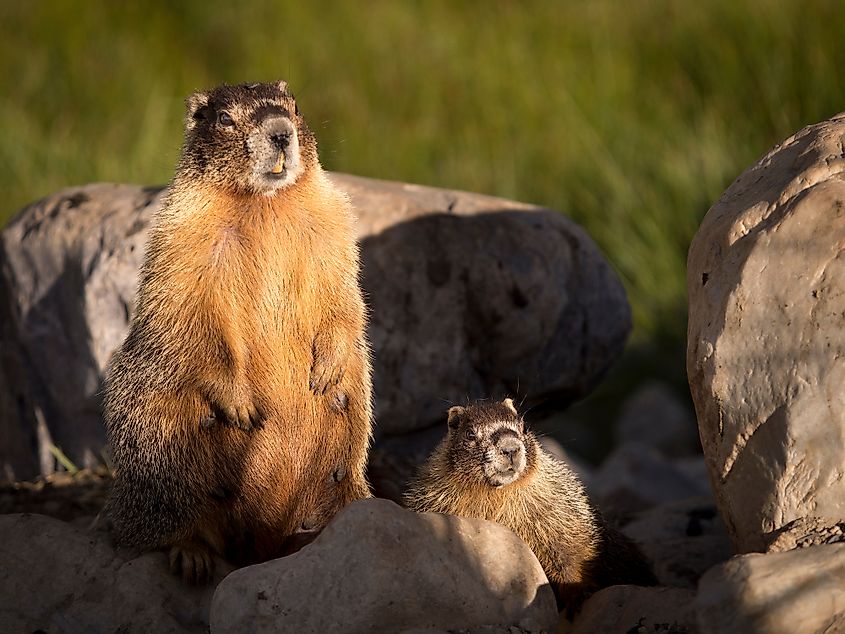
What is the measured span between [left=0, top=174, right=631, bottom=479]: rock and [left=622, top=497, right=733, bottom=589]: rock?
134cm

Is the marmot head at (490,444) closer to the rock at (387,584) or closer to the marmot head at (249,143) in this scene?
the rock at (387,584)

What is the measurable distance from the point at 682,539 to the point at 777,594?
3253 millimetres

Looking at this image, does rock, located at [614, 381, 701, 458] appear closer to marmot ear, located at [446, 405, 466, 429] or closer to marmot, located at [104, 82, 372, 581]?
marmot ear, located at [446, 405, 466, 429]

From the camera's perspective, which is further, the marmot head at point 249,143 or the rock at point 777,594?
the marmot head at point 249,143

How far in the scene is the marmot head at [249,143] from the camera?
18.9ft

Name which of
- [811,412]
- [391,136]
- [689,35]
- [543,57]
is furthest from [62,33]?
[811,412]

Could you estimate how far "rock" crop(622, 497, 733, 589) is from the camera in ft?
21.6

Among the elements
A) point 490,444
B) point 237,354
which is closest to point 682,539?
point 490,444

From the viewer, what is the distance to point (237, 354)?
585cm

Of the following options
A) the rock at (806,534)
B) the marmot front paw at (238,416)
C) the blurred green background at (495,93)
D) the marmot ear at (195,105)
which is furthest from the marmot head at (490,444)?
the blurred green background at (495,93)

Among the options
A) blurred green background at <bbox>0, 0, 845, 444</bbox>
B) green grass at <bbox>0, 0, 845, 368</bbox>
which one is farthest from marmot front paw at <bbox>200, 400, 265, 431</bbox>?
green grass at <bbox>0, 0, 845, 368</bbox>

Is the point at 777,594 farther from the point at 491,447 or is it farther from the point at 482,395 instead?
the point at 482,395

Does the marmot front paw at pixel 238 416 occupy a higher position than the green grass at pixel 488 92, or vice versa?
the green grass at pixel 488 92

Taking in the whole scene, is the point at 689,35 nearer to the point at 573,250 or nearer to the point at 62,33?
the point at 573,250
